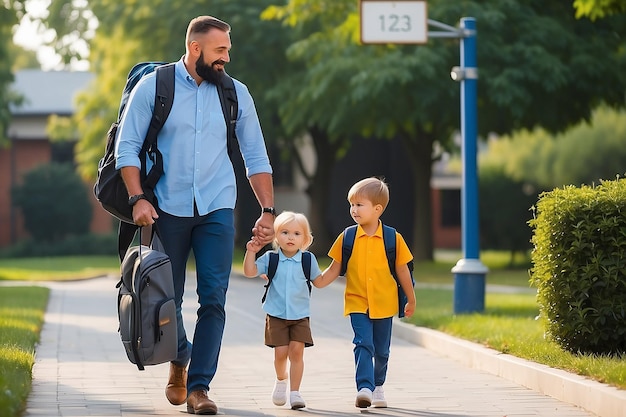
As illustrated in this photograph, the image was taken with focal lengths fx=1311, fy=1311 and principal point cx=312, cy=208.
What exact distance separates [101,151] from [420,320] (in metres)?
24.9

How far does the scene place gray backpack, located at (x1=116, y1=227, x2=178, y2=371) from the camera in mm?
6785

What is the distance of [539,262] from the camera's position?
949 centimetres

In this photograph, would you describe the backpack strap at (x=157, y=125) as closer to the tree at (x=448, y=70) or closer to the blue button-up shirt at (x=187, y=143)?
the blue button-up shirt at (x=187, y=143)

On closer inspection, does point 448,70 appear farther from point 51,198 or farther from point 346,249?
point 51,198

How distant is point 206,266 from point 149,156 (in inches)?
27.3

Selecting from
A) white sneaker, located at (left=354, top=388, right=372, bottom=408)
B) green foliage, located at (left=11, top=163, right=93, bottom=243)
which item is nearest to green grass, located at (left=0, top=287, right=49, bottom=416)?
white sneaker, located at (left=354, top=388, right=372, bottom=408)

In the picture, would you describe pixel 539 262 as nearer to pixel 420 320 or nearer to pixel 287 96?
pixel 420 320

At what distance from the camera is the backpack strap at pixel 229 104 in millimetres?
7438

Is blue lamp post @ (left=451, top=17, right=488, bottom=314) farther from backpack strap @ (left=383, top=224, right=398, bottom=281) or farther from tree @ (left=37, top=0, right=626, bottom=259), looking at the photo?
tree @ (left=37, top=0, right=626, bottom=259)

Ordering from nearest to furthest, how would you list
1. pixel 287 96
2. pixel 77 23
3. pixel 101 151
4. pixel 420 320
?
pixel 420 320 → pixel 287 96 → pixel 77 23 → pixel 101 151

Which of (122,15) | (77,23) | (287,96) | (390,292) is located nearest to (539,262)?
(390,292)

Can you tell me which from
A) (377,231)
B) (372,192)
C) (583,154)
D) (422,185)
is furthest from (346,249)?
(583,154)

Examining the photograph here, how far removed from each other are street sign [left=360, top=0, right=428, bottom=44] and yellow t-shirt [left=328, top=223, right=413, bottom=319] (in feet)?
20.3

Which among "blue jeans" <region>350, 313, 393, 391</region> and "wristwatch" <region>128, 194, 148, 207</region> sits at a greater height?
"wristwatch" <region>128, 194, 148, 207</region>
